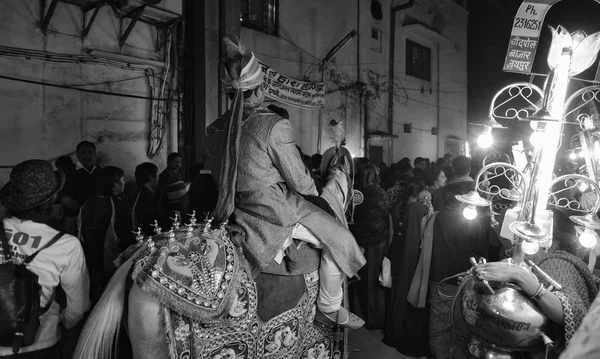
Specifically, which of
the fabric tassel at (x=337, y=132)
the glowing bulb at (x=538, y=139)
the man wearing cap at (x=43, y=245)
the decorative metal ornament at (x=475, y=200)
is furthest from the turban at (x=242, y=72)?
the glowing bulb at (x=538, y=139)

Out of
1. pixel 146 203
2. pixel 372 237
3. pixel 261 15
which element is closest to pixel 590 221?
pixel 372 237

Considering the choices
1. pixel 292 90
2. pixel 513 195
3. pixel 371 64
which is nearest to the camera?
pixel 513 195

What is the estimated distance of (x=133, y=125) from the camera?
8.17 meters

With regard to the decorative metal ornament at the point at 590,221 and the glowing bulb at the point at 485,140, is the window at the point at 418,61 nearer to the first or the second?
the glowing bulb at the point at 485,140

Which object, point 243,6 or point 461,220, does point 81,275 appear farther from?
point 243,6

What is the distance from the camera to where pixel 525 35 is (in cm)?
296

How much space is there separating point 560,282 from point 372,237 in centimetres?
308

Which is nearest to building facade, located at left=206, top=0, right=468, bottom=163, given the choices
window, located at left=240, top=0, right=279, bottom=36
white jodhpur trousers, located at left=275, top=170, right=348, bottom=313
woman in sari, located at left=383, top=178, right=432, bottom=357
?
window, located at left=240, top=0, right=279, bottom=36

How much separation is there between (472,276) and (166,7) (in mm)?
7856

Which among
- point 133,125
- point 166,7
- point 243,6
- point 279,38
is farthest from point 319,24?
point 133,125

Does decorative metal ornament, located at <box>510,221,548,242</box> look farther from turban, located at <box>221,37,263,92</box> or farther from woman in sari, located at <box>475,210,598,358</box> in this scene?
turban, located at <box>221,37,263,92</box>

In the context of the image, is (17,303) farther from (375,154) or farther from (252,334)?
(375,154)

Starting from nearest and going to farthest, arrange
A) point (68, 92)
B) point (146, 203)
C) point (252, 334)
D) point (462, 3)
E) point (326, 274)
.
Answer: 1. point (252, 334)
2. point (326, 274)
3. point (146, 203)
4. point (68, 92)
5. point (462, 3)

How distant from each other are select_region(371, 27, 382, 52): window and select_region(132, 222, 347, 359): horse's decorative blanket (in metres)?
14.1
